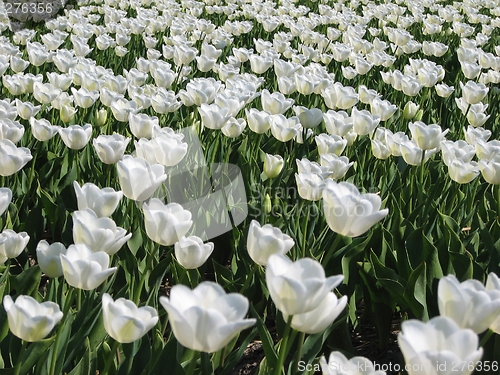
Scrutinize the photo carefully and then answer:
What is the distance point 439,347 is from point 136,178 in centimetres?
87

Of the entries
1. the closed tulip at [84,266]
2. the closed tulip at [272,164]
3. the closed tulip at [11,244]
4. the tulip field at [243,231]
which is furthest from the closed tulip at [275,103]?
the closed tulip at [84,266]

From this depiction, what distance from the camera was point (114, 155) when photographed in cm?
194

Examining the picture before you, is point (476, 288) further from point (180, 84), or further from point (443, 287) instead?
point (180, 84)

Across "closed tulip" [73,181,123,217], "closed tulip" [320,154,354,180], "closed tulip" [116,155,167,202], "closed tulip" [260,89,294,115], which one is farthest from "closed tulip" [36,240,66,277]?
"closed tulip" [260,89,294,115]

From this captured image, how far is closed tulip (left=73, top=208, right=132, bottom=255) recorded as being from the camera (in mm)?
1249

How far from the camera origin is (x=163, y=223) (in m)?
1.32

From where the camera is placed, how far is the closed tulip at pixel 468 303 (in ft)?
3.31

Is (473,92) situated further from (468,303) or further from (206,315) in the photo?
(206,315)

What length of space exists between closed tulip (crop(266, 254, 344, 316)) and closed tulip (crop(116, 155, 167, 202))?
1.94ft

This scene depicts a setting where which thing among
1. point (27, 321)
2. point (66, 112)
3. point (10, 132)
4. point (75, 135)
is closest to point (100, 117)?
point (66, 112)

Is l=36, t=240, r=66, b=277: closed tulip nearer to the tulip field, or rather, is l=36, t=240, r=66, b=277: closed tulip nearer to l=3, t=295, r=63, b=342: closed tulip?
the tulip field

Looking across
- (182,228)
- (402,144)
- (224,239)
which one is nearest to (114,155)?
(224,239)

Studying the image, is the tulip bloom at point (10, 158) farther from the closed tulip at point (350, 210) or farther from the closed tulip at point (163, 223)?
the closed tulip at point (350, 210)

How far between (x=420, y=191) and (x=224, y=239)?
0.77m
